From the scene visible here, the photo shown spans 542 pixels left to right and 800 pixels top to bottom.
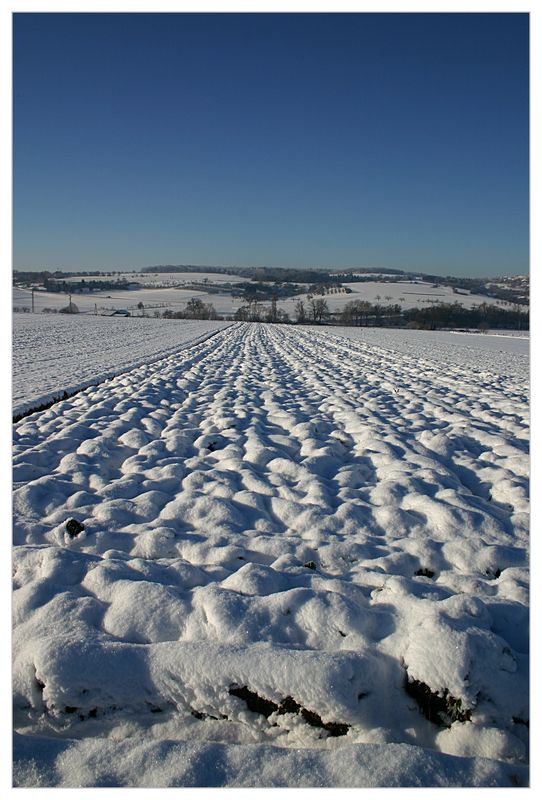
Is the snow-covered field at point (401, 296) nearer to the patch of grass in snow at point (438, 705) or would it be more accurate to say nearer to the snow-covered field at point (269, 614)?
the snow-covered field at point (269, 614)

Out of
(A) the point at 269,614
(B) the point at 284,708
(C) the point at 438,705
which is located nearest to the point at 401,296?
(A) the point at 269,614

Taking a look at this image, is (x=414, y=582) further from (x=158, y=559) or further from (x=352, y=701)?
(x=158, y=559)

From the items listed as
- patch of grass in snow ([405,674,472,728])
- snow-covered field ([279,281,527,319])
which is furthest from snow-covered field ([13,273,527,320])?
patch of grass in snow ([405,674,472,728])

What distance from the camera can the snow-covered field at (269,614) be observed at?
7.43 feet

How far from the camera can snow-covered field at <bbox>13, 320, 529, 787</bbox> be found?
2.26 m

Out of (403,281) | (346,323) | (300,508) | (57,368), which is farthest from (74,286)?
(300,508)

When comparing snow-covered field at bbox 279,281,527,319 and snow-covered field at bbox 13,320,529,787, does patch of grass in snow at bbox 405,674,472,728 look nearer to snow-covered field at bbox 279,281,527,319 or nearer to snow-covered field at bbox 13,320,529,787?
snow-covered field at bbox 13,320,529,787

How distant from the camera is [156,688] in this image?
2.52m

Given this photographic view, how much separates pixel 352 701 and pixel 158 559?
1800 millimetres

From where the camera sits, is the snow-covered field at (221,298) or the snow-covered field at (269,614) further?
the snow-covered field at (221,298)

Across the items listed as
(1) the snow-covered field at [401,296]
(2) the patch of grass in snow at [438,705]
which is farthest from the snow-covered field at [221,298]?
(2) the patch of grass in snow at [438,705]

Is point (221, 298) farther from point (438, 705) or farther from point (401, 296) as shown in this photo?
point (438, 705)

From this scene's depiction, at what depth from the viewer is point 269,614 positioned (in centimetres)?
295

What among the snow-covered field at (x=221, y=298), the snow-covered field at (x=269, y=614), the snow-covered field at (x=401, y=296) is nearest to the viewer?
the snow-covered field at (x=269, y=614)
